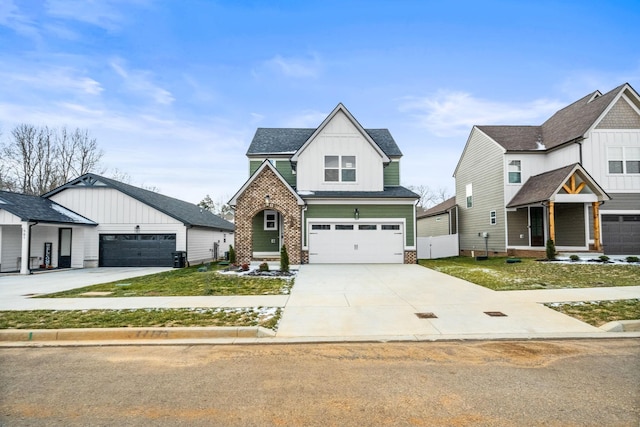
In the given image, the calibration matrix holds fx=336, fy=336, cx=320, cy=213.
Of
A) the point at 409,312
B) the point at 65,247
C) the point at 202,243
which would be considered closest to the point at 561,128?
the point at 409,312

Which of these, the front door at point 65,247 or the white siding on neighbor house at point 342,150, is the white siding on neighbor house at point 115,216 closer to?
the front door at point 65,247

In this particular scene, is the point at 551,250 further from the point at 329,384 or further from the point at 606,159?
the point at 329,384

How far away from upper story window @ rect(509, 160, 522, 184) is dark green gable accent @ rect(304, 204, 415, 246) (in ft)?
23.6

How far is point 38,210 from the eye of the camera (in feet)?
59.8

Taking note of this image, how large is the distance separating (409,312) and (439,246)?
19.9 m

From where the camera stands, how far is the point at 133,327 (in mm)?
6395

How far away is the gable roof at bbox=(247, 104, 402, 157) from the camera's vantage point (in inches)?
890

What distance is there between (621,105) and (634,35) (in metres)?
6.20

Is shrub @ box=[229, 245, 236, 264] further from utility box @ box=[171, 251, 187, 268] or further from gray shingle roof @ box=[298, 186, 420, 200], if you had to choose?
gray shingle roof @ box=[298, 186, 420, 200]

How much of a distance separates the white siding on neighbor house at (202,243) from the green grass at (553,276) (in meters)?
14.7

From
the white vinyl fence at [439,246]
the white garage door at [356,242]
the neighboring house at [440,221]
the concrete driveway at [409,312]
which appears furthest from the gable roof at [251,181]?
the neighboring house at [440,221]

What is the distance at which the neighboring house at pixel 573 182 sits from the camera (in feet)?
58.2

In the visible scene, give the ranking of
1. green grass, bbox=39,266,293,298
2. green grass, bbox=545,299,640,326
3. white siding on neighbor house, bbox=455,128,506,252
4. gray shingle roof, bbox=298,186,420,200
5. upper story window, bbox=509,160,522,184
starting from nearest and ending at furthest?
green grass, bbox=545,299,640,326, green grass, bbox=39,266,293,298, gray shingle roof, bbox=298,186,420,200, upper story window, bbox=509,160,522,184, white siding on neighbor house, bbox=455,128,506,252

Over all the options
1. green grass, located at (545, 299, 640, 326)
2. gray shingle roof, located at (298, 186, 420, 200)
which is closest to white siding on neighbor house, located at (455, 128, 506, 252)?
gray shingle roof, located at (298, 186, 420, 200)
